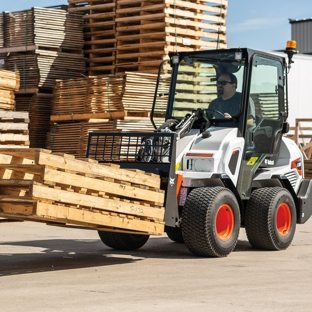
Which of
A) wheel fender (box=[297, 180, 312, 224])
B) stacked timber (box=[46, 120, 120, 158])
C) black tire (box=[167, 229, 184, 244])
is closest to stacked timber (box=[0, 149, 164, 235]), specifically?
black tire (box=[167, 229, 184, 244])

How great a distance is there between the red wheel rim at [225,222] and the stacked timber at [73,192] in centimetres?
90

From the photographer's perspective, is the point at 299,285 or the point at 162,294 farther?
the point at 299,285

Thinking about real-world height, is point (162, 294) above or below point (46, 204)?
below

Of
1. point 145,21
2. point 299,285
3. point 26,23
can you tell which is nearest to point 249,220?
point 299,285

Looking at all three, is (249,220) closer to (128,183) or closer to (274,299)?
(128,183)

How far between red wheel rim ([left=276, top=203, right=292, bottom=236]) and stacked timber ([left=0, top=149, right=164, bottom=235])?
6.71ft

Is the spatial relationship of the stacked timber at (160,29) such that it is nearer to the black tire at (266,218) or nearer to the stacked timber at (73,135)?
the stacked timber at (73,135)

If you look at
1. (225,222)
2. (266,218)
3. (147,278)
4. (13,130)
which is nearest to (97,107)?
(13,130)

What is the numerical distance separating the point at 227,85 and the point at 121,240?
2.19 m

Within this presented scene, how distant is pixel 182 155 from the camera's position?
8.77 metres

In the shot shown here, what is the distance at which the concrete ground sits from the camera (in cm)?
583

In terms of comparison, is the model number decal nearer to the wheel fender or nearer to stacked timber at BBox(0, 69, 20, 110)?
the wheel fender

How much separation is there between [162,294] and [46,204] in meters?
1.36

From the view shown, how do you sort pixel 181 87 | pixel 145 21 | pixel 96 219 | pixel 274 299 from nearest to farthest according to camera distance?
1. pixel 274 299
2. pixel 96 219
3. pixel 181 87
4. pixel 145 21
